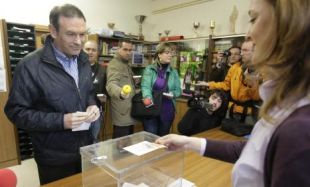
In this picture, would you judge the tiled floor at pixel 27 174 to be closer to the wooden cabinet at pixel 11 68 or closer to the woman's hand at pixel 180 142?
the wooden cabinet at pixel 11 68

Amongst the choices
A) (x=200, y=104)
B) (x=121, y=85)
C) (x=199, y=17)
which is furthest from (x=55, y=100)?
(x=199, y=17)

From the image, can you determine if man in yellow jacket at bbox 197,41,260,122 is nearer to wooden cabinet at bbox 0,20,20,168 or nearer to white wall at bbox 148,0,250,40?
white wall at bbox 148,0,250,40

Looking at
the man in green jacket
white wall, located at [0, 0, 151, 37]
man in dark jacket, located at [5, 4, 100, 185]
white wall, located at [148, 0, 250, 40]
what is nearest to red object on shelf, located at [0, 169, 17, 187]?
man in dark jacket, located at [5, 4, 100, 185]

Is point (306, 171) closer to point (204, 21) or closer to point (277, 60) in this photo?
point (277, 60)

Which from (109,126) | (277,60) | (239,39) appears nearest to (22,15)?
(109,126)

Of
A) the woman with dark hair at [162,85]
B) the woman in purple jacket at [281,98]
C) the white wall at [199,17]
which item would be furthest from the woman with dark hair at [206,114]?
the white wall at [199,17]

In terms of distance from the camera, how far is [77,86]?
1348mm

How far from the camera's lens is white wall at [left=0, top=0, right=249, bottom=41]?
3.34 m

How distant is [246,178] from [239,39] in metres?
3.26

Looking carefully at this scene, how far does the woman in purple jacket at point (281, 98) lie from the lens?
15.0 inches

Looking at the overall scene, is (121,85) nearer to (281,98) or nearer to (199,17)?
(281,98)

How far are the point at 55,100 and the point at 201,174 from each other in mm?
904

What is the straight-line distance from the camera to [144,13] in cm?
489

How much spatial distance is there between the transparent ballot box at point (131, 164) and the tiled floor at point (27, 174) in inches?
68.7
